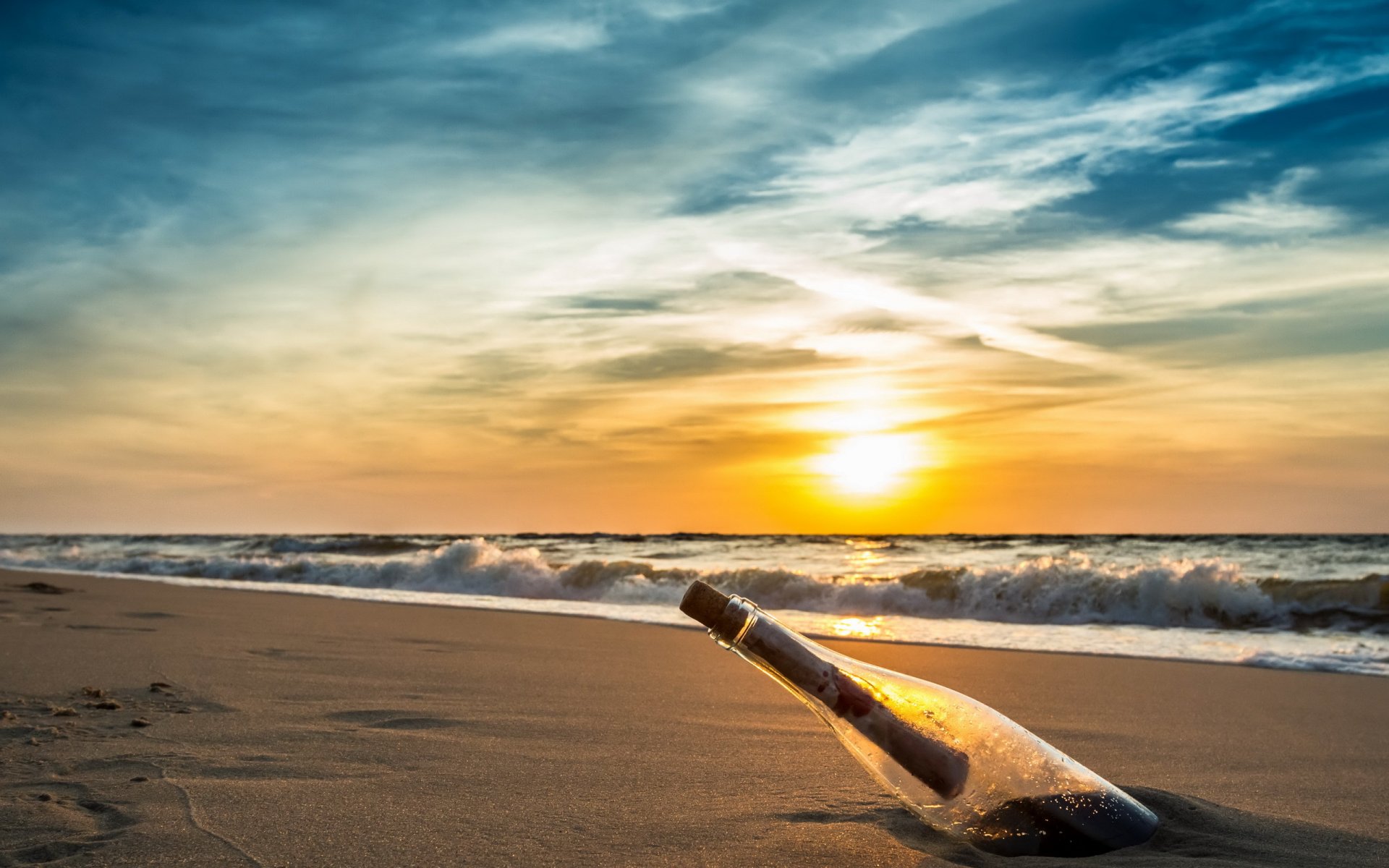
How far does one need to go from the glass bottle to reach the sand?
56 mm

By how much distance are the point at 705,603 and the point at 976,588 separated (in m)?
11.2

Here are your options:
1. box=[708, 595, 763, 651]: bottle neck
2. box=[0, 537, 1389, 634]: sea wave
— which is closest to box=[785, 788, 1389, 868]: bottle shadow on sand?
box=[708, 595, 763, 651]: bottle neck

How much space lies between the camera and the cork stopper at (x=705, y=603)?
1.45 m

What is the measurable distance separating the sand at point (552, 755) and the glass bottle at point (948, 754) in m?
0.06

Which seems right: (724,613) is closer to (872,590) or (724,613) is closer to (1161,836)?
(1161,836)

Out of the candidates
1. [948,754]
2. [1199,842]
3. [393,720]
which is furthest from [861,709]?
[393,720]

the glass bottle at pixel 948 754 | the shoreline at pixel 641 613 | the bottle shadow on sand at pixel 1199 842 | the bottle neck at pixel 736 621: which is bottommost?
the shoreline at pixel 641 613

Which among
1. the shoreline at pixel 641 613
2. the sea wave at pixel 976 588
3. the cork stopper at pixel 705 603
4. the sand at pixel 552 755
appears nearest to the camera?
the cork stopper at pixel 705 603

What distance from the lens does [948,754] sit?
5.00 feet

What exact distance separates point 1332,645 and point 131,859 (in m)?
→ 8.75

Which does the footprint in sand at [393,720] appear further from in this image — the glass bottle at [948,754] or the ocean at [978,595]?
the ocean at [978,595]

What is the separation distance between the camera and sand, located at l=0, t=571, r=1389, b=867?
5.67ft

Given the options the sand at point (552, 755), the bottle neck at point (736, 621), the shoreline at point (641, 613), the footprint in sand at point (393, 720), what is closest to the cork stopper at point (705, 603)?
the bottle neck at point (736, 621)

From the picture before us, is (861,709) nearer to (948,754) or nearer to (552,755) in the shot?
(948,754)
